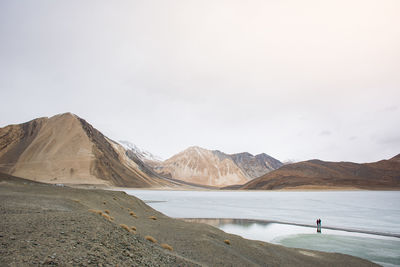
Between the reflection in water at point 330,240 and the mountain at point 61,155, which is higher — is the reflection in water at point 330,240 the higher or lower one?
the lower one

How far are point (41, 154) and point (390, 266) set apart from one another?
151 metres

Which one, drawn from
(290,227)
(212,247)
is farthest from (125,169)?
(212,247)

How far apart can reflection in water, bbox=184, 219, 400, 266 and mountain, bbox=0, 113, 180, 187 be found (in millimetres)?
107952

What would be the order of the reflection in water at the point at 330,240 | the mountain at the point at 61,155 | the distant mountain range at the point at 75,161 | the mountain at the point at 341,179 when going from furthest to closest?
the mountain at the point at 341,179
the distant mountain range at the point at 75,161
the mountain at the point at 61,155
the reflection in water at the point at 330,240

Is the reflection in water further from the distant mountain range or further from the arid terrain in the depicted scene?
the distant mountain range

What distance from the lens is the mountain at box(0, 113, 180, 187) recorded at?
12562 centimetres

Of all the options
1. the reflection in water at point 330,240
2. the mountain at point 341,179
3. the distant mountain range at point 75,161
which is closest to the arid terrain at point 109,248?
the reflection in water at point 330,240

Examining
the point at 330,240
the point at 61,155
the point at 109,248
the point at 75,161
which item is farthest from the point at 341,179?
the point at 109,248

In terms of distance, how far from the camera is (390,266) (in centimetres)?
1722

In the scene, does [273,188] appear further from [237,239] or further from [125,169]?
[237,239]

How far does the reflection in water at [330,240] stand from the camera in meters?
20.1

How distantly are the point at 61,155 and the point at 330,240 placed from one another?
13753 centimetres

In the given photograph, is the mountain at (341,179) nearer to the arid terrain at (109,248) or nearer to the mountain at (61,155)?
the mountain at (61,155)

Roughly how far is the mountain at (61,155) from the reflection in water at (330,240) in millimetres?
107952
